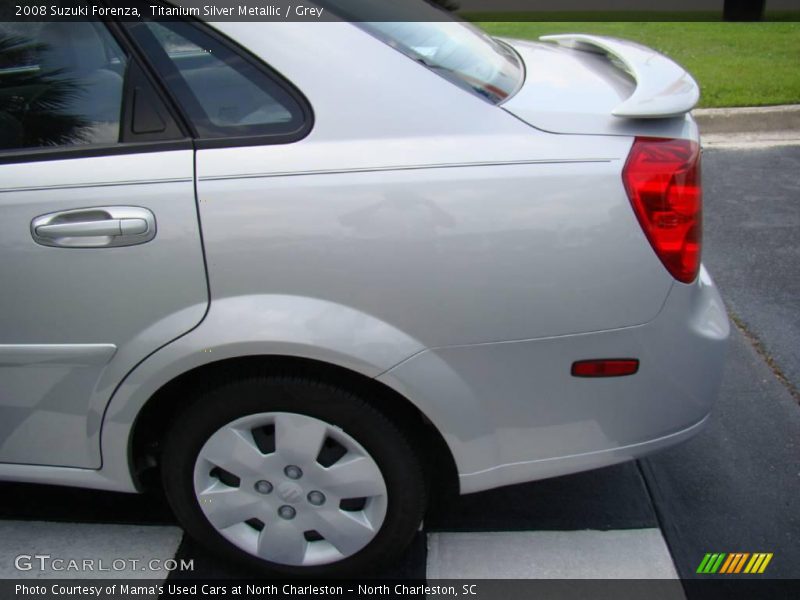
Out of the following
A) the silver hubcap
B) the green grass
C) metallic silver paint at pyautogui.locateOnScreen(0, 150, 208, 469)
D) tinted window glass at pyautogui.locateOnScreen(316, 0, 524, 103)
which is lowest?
the green grass

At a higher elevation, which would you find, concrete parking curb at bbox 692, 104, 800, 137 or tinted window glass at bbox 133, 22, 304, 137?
tinted window glass at bbox 133, 22, 304, 137

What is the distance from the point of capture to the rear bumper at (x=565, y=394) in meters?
1.83

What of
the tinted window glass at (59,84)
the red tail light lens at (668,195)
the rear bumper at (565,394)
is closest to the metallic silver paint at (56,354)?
the tinted window glass at (59,84)

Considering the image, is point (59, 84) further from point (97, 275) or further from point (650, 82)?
point (650, 82)

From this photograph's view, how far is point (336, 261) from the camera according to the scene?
1737 millimetres

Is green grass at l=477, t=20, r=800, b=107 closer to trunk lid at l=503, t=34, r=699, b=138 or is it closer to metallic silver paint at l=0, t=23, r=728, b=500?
trunk lid at l=503, t=34, r=699, b=138

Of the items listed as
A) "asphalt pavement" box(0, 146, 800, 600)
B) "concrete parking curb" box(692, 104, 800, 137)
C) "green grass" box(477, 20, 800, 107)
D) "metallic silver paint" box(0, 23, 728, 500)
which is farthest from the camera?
"green grass" box(477, 20, 800, 107)

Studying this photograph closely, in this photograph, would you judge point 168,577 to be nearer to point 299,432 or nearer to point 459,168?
point 299,432

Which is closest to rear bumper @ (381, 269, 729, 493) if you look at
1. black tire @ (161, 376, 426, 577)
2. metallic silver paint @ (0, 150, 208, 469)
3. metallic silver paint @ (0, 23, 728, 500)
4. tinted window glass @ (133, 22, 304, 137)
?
metallic silver paint @ (0, 23, 728, 500)

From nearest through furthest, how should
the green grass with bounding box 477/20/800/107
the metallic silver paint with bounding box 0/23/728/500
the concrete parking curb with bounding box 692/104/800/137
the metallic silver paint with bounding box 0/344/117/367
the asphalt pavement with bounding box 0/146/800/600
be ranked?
1. the metallic silver paint with bounding box 0/23/728/500
2. the metallic silver paint with bounding box 0/344/117/367
3. the asphalt pavement with bounding box 0/146/800/600
4. the concrete parking curb with bounding box 692/104/800/137
5. the green grass with bounding box 477/20/800/107

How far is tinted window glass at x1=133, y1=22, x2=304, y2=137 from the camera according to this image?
1.81 m

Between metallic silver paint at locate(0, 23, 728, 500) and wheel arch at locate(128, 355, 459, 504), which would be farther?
wheel arch at locate(128, 355, 459, 504)

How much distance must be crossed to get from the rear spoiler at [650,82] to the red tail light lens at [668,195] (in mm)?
71

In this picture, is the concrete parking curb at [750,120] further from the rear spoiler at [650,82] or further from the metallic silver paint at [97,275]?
the metallic silver paint at [97,275]
